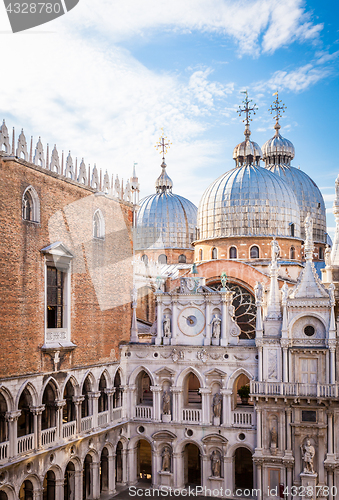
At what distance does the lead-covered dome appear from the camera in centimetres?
5047

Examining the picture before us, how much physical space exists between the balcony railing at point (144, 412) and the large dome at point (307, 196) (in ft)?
92.0

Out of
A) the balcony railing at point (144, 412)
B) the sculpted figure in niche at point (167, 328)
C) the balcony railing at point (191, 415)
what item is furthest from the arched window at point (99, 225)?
the balcony railing at point (191, 415)

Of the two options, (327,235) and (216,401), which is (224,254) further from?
(327,235)

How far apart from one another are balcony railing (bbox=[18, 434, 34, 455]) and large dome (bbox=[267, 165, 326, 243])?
35.7 m

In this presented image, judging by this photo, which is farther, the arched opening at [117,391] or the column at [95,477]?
the arched opening at [117,391]

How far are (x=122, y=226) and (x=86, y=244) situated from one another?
3671 mm

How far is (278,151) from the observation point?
183 feet

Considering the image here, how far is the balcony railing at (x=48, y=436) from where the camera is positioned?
73.3ft

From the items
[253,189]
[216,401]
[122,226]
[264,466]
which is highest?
[253,189]

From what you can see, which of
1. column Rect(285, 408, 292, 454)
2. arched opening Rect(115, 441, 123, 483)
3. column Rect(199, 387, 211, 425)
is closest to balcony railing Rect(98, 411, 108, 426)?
arched opening Rect(115, 441, 123, 483)

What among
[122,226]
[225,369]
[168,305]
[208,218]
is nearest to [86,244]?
[122,226]

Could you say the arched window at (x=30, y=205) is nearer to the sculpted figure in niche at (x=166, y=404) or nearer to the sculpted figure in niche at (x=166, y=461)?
the sculpted figure in niche at (x=166, y=404)

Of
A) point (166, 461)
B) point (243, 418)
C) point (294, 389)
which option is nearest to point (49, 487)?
point (166, 461)

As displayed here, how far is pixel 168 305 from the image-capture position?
29188mm
